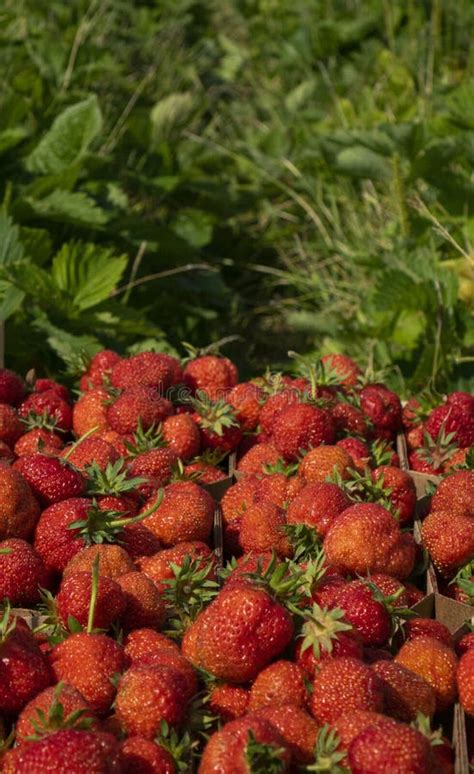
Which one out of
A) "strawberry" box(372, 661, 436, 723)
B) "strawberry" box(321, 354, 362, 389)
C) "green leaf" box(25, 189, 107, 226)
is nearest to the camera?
"strawberry" box(372, 661, 436, 723)

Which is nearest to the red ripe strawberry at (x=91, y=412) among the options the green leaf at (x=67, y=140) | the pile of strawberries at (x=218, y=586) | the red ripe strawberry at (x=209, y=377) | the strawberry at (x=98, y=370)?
the pile of strawberries at (x=218, y=586)

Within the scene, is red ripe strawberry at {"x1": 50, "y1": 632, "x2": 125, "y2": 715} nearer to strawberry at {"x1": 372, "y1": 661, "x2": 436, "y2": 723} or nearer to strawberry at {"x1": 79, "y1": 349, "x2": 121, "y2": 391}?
strawberry at {"x1": 372, "y1": 661, "x2": 436, "y2": 723}

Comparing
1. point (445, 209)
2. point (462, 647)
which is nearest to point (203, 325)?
point (445, 209)

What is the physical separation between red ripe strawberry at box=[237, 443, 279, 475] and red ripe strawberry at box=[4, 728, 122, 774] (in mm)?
1039

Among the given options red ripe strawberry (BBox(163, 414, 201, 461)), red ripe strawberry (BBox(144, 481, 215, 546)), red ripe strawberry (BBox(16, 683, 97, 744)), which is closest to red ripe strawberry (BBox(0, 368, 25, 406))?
red ripe strawberry (BBox(163, 414, 201, 461))

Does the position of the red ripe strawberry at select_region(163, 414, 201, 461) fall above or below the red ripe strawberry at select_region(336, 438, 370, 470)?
above

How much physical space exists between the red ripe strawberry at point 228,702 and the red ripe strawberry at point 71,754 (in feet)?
0.77

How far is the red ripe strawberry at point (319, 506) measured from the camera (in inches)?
74.8

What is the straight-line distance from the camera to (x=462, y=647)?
169cm

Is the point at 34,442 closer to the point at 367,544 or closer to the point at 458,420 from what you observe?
the point at 367,544

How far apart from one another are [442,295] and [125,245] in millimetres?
1457

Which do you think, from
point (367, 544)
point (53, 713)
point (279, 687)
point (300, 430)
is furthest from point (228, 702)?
point (300, 430)

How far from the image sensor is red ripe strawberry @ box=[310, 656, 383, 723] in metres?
1.38

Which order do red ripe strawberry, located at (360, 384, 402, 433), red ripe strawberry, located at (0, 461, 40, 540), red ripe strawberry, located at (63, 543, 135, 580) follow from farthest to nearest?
1. red ripe strawberry, located at (360, 384, 402, 433)
2. red ripe strawberry, located at (0, 461, 40, 540)
3. red ripe strawberry, located at (63, 543, 135, 580)
